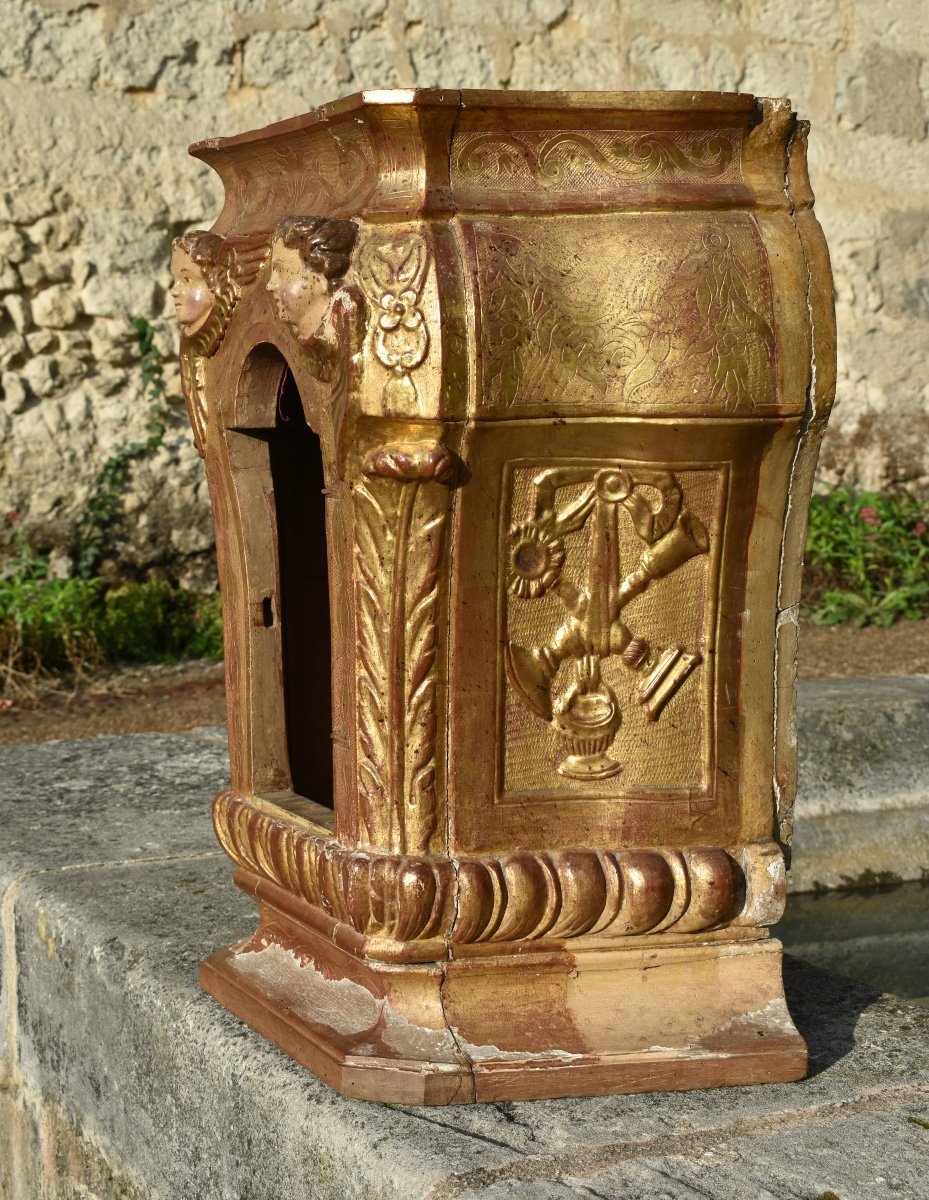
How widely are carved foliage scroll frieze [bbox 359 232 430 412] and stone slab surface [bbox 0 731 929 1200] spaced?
74cm

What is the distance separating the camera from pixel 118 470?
202 inches

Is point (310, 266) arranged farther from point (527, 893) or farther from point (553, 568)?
point (527, 893)

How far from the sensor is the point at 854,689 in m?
3.79

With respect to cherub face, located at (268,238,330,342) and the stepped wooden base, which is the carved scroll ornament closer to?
cherub face, located at (268,238,330,342)

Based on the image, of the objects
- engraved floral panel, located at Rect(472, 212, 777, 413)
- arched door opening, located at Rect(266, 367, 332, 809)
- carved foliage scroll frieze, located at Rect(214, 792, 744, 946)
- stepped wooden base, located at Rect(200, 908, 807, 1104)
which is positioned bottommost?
stepped wooden base, located at Rect(200, 908, 807, 1104)

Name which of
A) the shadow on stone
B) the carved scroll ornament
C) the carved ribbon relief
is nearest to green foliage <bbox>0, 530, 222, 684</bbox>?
the carved scroll ornament

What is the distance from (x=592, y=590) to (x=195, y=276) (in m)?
0.66

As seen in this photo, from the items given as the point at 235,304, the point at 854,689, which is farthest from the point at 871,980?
the point at 235,304

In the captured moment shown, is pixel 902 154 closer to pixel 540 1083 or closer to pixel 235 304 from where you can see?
pixel 235 304

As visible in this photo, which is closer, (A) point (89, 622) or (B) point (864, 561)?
(A) point (89, 622)

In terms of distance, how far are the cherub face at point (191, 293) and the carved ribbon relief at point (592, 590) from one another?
1.79 feet

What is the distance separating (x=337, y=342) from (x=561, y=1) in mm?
4370

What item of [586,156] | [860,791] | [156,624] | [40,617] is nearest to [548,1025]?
[586,156]

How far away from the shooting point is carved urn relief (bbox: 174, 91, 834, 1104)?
5.40 feet
